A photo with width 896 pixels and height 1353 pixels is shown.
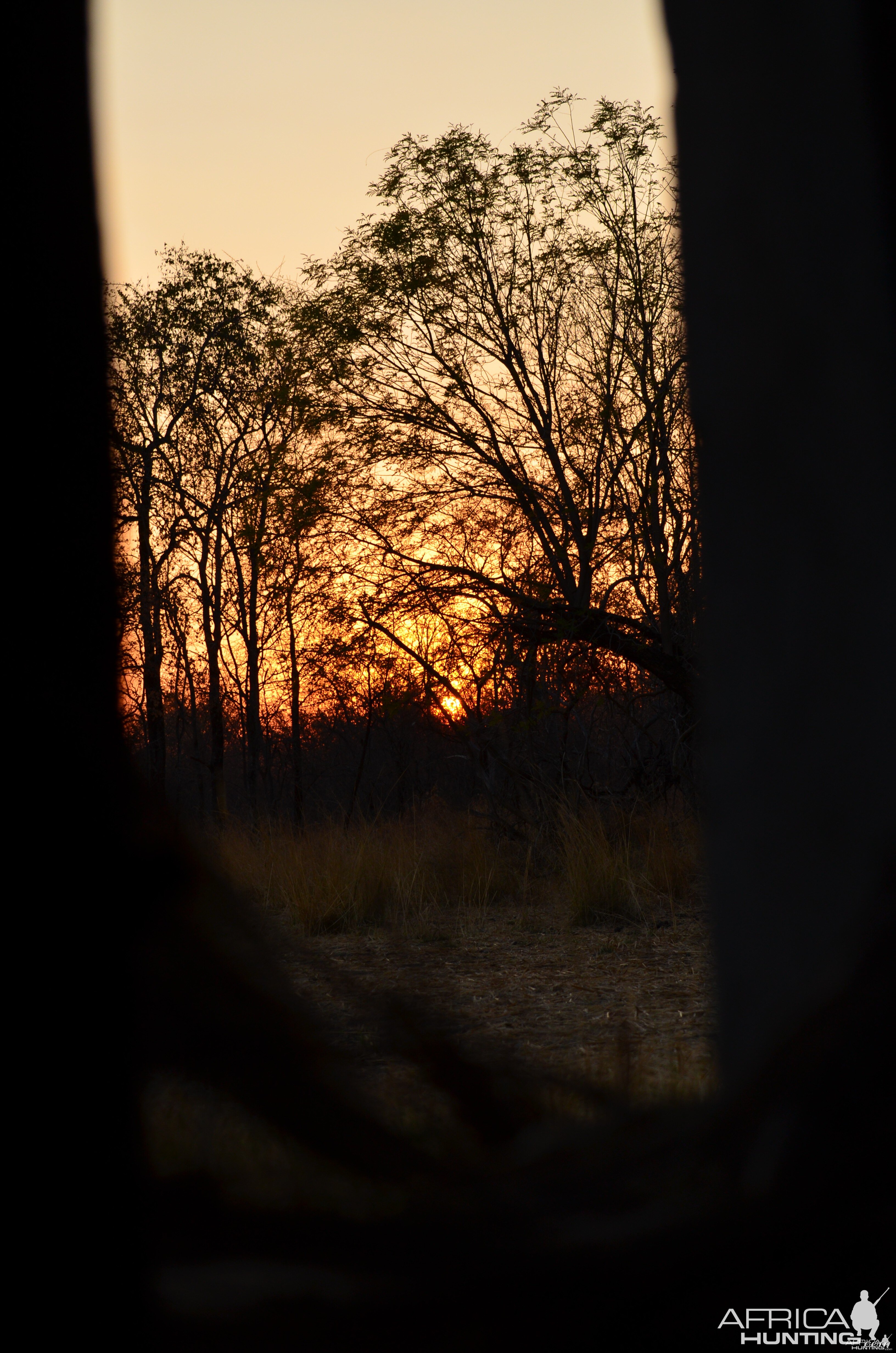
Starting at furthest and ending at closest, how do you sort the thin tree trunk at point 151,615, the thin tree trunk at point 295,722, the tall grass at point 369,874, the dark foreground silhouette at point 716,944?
the thin tree trunk at point 151,615 < the thin tree trunk at point 295,722 < the tall grass at point 369,874 < the dark foreground silhouette at point 716,944

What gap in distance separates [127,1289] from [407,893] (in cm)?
528

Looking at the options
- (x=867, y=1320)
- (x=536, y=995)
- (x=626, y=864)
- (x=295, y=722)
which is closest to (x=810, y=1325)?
(x=867, y=1320)

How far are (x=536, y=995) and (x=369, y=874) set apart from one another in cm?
243

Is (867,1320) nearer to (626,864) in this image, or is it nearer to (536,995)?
(536,995)

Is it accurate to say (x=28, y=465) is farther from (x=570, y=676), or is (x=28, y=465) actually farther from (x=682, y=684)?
(x=570, y=676)

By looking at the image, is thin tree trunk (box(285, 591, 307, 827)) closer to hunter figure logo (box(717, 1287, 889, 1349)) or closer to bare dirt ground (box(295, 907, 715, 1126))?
bare dirt ground (box(295, 907, 715, 1126))

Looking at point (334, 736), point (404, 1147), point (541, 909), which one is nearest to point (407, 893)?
point (541, 909)

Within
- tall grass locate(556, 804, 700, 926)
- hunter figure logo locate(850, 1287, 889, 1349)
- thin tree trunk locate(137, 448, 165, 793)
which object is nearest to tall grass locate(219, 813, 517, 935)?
tall grass locate(556, 804, 700, 926)

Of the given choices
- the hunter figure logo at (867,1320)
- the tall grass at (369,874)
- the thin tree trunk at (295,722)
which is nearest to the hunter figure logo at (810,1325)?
the hunter figure logo at (867,1320)

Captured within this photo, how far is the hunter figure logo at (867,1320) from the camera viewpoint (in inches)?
12.3

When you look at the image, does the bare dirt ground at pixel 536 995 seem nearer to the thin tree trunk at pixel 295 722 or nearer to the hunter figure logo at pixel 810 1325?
the hunter figure logo at pixel 810 1325

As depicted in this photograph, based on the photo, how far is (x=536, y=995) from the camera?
11.3 ft

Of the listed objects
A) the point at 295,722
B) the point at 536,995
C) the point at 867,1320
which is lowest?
the point at 536,995

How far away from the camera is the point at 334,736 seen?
2280 cm
